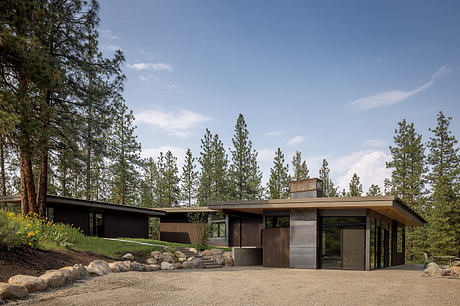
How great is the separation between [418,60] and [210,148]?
2088cm

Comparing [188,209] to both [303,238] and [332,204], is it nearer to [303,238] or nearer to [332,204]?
[303,238]

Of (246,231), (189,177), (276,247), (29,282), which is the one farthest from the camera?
(189,177)

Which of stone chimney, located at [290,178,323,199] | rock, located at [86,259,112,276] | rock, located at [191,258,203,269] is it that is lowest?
rock, located at [191,258,203,269]

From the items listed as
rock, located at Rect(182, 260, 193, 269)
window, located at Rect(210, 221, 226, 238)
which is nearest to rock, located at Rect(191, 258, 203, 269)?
rock, located at Rect(182, 260, 193, 269)

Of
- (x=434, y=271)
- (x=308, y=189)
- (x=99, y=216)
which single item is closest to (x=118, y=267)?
(x=308, y=189)

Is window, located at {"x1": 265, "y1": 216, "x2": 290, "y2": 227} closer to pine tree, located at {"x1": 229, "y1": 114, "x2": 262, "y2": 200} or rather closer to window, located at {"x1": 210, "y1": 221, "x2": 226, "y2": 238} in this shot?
window, located at {"x1": 210, "y1": 221, "x2": 226, "y2": 238}

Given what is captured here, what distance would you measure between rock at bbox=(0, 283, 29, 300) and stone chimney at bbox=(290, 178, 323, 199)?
10994 millimetres

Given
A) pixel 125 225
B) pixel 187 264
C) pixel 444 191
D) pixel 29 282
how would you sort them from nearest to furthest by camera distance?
pixel 29 282
pixel 187 264
pixel 125 225
pixel 444 191

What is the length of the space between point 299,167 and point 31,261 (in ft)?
109

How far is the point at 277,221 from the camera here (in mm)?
15344

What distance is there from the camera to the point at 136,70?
51.6 ft

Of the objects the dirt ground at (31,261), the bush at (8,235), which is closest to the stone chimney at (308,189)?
the dirt ground at (31,261)

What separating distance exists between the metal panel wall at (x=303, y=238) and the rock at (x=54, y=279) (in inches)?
367

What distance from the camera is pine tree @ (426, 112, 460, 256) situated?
84.1 feet
